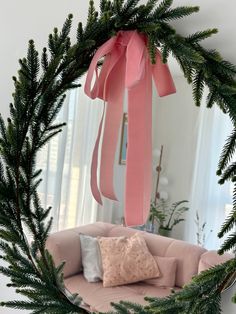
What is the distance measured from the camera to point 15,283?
1.93 ft

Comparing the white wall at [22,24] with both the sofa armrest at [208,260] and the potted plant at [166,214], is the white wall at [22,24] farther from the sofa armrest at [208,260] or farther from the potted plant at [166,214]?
the sofa armrest at [208,260]

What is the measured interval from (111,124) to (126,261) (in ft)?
1.13

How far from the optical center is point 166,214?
30.5 inches

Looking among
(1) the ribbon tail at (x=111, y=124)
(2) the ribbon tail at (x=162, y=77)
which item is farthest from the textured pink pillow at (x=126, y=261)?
(2) the ribbon tail at (x=162, y=77)

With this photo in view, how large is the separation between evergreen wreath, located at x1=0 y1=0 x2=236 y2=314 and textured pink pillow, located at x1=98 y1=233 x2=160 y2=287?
10cm

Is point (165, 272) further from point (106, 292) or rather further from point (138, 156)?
point (138, 156)

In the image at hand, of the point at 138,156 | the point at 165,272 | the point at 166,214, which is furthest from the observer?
the point at 166,214

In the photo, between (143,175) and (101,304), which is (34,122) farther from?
(101,304)

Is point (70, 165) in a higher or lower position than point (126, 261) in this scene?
higher

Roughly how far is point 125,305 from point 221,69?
16.7 inches

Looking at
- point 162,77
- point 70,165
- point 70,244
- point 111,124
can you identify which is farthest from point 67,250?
point 162,77

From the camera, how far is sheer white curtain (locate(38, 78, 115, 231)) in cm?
82

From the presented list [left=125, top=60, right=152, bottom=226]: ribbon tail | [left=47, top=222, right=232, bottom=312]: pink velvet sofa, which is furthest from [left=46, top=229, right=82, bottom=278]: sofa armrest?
[left=125, top=60, right=152, bottom=226]: ribbon tail

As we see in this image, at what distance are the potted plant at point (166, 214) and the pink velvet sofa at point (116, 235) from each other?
33 millimetres
